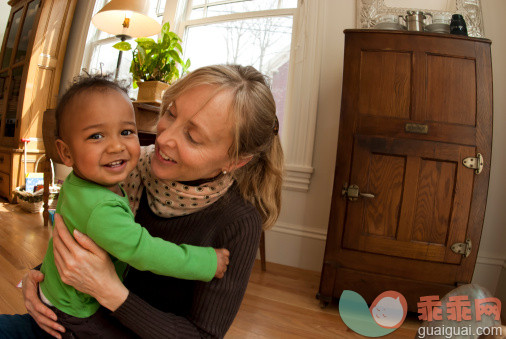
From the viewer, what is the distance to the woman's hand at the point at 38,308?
73cm

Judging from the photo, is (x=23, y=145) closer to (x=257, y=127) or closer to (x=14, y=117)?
(x=14, y=117)

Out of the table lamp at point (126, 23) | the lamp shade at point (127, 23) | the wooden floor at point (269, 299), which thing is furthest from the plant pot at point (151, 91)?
the wooden floor at point (269, 299)

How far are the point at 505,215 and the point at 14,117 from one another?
5043 mm

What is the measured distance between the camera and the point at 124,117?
2.67ft

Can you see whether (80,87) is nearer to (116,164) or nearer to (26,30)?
(116,164)

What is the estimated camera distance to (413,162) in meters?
1.97

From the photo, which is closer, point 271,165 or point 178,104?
point 178,104

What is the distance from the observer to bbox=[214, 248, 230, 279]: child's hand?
75cm

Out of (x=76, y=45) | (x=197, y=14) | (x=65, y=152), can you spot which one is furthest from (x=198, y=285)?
(x=76, y=45)

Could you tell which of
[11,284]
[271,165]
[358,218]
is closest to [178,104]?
[271,165]

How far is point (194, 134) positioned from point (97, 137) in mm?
220

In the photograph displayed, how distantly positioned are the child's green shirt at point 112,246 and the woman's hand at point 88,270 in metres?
0.03

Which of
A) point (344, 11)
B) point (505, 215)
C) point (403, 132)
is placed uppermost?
point (344, 11)

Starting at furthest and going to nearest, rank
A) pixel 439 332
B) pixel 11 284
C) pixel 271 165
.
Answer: pixel 11 284, pixel 271 165, pixel 439 332
